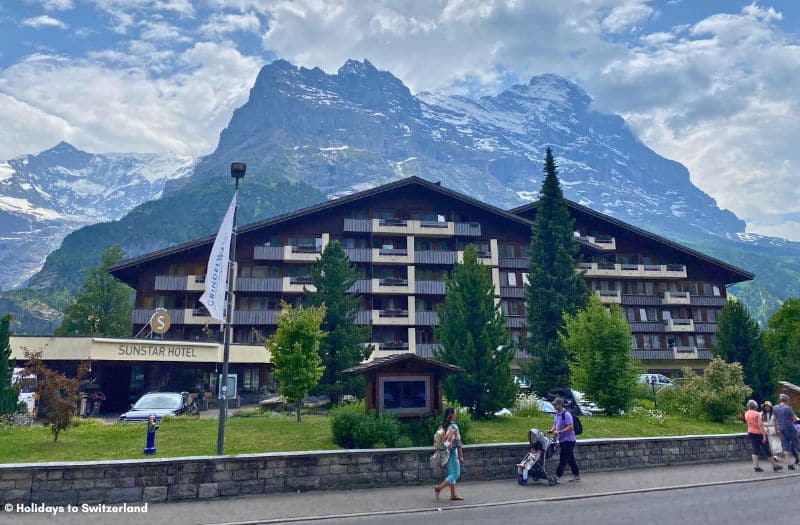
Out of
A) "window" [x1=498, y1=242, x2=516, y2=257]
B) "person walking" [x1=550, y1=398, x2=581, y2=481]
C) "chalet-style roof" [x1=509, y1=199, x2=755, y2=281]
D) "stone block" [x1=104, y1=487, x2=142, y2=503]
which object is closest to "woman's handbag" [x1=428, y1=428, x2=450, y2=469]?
"person walking" [x1=550, y1=398, x2=581, y2=481]

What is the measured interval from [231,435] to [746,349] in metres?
28.3

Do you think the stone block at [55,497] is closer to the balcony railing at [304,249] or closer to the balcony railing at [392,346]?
Answer: the balcony railing at [392,346]

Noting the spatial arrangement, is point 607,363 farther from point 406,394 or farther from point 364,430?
point 364,430

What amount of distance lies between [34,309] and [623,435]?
548ft

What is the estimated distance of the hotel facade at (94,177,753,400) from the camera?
150ft

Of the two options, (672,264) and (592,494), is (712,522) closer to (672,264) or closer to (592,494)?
(592,494)

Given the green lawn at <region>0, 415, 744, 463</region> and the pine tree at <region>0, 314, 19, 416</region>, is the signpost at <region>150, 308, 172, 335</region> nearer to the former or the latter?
the pine tree at <region>0, 314, 19, 416</region>

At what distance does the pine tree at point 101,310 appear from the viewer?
6272cm

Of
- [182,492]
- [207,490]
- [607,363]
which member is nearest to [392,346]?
[607,363]

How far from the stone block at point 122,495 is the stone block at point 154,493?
104 mm

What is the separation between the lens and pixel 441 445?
12328mm

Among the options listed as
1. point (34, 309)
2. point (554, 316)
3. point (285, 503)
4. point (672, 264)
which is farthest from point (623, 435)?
point (34, 309)

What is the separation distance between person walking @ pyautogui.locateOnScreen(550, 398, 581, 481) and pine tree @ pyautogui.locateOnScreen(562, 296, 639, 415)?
397 inches

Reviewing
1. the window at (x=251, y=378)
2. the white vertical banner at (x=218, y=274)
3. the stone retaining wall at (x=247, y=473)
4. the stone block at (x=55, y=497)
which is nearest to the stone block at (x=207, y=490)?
the stone retaining wall at (x=247, y=473)
